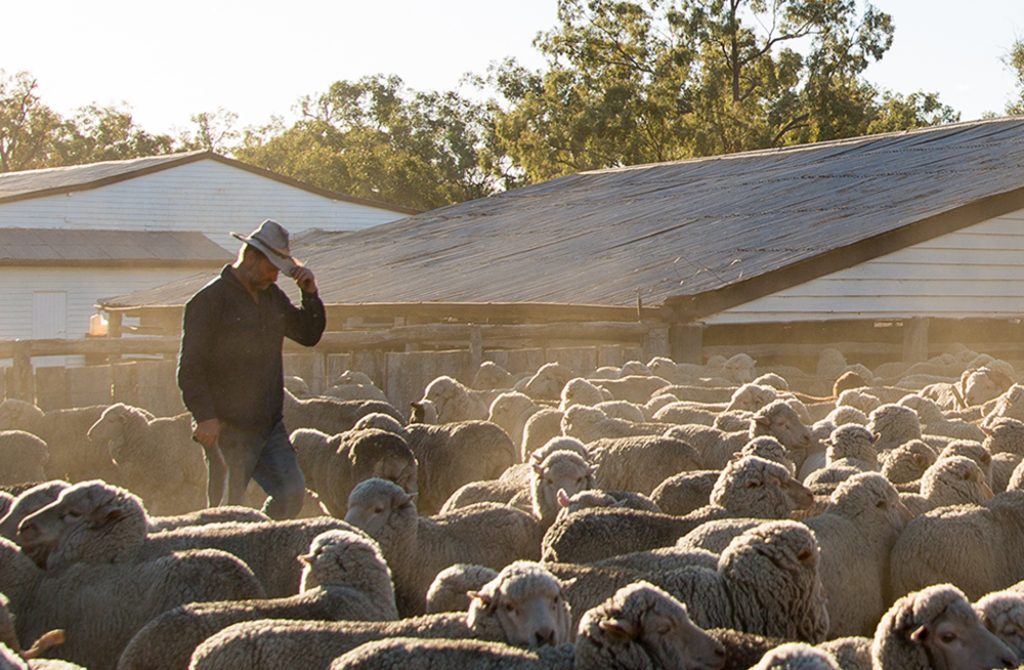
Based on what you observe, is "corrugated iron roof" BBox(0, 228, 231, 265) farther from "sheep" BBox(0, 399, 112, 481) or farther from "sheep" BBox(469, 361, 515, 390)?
"sheep" BBox(0, 399, 112, 481)

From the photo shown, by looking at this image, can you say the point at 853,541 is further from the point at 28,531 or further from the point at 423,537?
the point at 28,531

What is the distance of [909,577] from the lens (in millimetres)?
7316

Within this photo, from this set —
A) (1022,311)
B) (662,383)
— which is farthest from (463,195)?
(662,383)

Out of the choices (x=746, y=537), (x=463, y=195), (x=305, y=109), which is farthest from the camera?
(x=305, y=109)

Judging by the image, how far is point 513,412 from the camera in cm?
1263

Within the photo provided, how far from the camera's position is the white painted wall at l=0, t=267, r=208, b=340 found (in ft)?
135

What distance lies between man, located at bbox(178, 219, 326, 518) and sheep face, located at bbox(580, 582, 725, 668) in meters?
3.92

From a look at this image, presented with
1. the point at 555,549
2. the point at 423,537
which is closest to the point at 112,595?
the point at 423,537

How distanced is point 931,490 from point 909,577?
3.10 feet

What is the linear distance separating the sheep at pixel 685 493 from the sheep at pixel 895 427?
2073mm

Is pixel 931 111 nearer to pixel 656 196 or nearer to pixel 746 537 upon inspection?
pixel 656 196

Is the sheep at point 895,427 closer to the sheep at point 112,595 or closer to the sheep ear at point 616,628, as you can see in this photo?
the sheep at point 112,595

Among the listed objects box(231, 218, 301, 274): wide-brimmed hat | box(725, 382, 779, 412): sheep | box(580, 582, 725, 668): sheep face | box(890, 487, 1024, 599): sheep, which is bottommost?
box(890, 487, 1024, 599): sheep

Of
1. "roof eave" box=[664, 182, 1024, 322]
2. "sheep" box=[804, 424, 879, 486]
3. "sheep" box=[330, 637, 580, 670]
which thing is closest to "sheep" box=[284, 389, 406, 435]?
"sheep" box=[804, 424, 879, 486]
